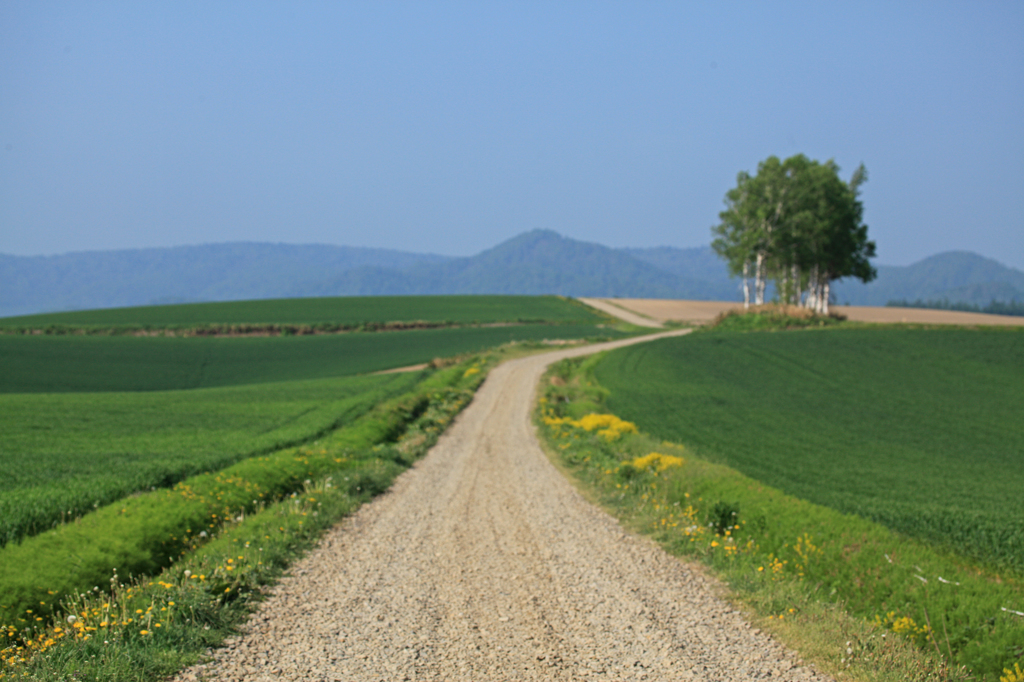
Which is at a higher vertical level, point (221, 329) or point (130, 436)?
point (221, 329)

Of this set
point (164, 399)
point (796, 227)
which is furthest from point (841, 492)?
point (796, 227)

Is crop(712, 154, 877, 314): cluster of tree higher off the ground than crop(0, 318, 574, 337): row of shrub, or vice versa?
crop(712, 154, 877, 314): cluster of tree

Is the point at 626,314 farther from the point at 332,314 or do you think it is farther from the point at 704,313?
the point at 332,314

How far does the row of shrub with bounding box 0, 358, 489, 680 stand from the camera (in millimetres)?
7656

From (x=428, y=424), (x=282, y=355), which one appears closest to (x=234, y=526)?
(x=428, y=424)

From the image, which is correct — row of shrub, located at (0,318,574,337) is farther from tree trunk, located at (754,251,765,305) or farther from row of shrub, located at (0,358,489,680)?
row of shrub, located at (0,358,489,680)

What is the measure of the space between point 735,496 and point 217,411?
23.2m

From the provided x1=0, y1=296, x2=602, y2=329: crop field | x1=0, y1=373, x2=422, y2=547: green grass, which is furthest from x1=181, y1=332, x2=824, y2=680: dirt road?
x1=0, y1=296, x2=602, y2=329: crop field

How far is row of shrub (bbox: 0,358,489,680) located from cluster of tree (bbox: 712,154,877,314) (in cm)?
6359

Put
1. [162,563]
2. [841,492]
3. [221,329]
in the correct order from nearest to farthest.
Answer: [162,563], [841,492], [221,329]

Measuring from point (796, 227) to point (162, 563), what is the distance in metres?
71.2

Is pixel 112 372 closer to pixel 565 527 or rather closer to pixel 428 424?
pixel 428 424

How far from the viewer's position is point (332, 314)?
104062mm

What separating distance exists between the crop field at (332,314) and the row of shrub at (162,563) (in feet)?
253
